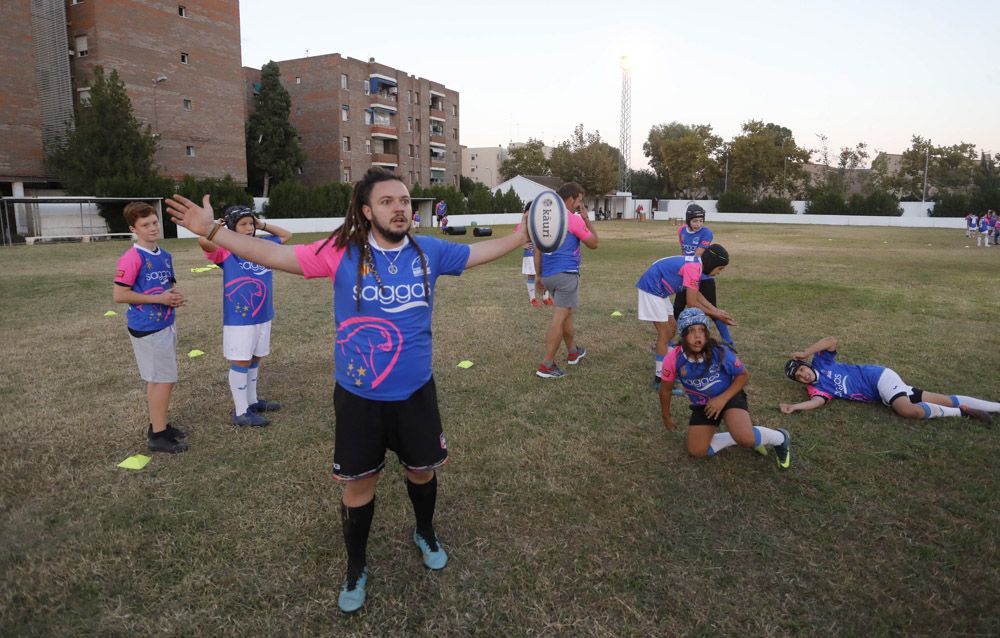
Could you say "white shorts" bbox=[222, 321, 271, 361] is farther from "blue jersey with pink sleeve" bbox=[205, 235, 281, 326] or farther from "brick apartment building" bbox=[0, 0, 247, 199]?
"brick apartment building" bbox=[0, 0, 247, 199]

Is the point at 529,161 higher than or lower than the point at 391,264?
higher

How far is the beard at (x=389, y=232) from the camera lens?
2.86 meters

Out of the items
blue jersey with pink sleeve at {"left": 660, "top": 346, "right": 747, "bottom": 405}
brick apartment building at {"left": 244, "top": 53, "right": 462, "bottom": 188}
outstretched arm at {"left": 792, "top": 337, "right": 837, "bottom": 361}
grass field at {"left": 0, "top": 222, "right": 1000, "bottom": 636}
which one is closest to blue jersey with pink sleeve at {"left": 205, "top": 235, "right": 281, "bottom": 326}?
grass field at {"left": 0, "top": 222, "right": 1000, "bottom": 636}

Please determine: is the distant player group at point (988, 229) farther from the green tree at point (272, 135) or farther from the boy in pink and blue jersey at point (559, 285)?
the green tree at point (272, 135)

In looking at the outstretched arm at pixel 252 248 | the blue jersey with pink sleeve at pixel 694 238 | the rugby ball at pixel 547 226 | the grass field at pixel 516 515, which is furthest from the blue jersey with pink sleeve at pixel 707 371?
the blue jersey with pink sleeve at pixel 694 238

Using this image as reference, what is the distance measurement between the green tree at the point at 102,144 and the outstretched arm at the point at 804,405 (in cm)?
3724

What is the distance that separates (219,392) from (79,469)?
1.92 m

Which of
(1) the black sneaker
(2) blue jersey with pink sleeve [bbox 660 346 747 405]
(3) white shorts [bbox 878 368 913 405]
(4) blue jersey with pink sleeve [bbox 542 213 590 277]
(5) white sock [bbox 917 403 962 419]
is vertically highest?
(4) blue jersey with pink sleeve [bbox 542 213 590 277]

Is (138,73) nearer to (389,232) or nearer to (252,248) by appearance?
(252,248)

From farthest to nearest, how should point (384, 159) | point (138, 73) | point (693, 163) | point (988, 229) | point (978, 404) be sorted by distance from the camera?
point (693, 163), point (384, 159), point (138, 73), point (988, 229), point (978, 404)

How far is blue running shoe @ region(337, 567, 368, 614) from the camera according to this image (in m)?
3.02

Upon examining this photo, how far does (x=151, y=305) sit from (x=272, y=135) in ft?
180

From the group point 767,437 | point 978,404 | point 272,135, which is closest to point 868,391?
point 978,404

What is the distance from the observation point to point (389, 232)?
9.39ft
